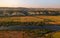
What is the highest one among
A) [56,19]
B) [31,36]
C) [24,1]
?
[24,1]

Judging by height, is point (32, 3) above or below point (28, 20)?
above

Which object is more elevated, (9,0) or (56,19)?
(9,0)

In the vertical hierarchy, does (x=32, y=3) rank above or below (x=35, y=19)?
above

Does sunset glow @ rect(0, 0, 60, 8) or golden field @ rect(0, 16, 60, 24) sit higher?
sunset glow @ rect(0, 0, 60, 8)

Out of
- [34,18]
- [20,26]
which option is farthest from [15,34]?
[34,18]

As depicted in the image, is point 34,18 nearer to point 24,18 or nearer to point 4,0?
point 24,18

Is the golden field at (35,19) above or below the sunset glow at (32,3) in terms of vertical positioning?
below

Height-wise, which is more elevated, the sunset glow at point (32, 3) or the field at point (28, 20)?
the sunset glow at point (32, 3)

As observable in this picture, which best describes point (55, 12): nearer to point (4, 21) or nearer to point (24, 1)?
point (24, 1)

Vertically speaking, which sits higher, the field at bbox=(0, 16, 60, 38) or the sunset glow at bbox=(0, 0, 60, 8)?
the sunset glow at bbox=(0, 0, 60, 8)
